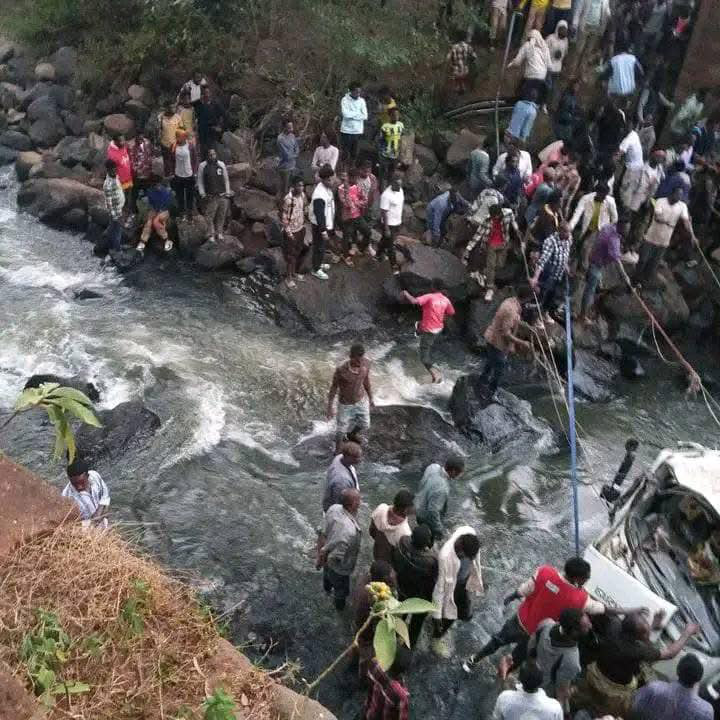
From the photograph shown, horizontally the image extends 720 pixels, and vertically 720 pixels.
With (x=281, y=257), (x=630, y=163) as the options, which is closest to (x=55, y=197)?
(x=281, y=257)

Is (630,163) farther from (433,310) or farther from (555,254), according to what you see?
(433,310)

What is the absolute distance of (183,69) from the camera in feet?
55.2

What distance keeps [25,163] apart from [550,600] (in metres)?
14.5

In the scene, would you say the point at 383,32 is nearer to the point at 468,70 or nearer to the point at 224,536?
the point at 468,70

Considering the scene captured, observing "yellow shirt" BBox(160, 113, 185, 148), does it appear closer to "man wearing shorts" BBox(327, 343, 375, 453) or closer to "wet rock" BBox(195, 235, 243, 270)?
"wet rock" BBox(195, 235, 243, 270)

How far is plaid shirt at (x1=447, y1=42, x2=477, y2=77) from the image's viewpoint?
1557 centimetres

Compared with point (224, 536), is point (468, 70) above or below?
above

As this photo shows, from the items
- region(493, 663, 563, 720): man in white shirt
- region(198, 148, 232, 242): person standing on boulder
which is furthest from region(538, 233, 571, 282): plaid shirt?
region(493, 663, 563, 720): man in white shirt

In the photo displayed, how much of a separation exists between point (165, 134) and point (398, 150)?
13.4 feet

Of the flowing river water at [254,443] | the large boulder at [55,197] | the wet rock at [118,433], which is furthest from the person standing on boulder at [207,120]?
the wet rock at [118,433]

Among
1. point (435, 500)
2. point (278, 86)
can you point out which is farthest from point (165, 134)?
point (435, 500)

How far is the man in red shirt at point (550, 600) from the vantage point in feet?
19.7

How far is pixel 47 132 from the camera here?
56.4 feet

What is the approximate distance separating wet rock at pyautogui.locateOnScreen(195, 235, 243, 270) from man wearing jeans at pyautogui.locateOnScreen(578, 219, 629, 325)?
5760mm
